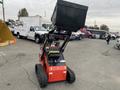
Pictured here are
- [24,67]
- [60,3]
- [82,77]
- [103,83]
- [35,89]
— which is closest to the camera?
[60,3]

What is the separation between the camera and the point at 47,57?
5.11 m

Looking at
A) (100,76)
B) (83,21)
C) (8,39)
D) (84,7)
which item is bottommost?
(100,76)

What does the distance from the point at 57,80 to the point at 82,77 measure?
137 cm

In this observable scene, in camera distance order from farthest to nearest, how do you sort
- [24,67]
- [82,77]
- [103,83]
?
[24,67], [82,77], [103,83]

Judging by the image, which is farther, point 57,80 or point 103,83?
point 103,83

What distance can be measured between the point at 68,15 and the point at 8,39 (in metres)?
2.23

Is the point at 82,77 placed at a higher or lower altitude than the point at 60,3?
lower

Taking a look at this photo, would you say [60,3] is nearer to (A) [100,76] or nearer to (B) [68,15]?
(B) [68,15]

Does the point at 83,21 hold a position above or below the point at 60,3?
below

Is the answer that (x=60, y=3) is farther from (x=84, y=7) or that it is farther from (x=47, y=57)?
(x=47, y=57)

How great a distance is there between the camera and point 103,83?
5.48 metres

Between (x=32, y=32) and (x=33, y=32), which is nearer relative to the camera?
(x=33, y=32)

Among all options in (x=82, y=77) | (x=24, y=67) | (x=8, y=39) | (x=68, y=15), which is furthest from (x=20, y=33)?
(x=8, y=39)

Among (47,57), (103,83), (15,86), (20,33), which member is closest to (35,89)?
(15,86)
